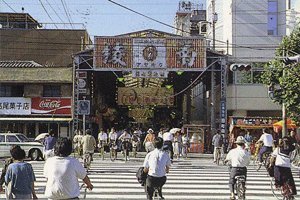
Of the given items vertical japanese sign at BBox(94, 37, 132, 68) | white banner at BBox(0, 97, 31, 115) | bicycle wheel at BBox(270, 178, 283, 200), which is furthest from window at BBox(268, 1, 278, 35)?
bicycle wheel at BBox(270, 178, 283, 200)

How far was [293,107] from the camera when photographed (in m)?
24.2

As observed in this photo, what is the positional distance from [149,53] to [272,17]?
1125 centimetres

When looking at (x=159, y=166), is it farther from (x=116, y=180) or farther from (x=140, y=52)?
(x=140, y=52)

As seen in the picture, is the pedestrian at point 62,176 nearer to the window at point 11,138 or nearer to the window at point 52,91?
the window at point 11,138

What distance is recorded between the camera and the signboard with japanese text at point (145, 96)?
4019cm

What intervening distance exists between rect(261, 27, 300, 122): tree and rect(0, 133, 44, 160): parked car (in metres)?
13.2

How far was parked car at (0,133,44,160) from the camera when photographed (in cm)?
2427

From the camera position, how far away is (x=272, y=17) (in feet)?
117

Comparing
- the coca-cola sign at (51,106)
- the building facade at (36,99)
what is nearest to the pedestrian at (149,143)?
the building facade at (36,99)

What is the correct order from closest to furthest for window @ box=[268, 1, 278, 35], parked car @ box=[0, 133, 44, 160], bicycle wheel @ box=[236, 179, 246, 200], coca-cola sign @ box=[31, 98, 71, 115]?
1. bicycle wheel @ box=[236, 179, 246, 200]
2. parked car @ box=[0, 133, 44, 160]
3. coca-cola sign @ box=[31, 98, 71, 115]
4. window @ box=[268, 1, 278, 35]

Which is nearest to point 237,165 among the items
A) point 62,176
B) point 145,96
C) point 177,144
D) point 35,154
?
point 62,176

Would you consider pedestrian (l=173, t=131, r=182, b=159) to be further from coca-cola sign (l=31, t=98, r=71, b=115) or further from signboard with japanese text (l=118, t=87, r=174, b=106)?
signboard with japanese text (l=118, t=87, r=174, b=106)

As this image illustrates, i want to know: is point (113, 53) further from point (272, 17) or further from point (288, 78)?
point (272, 17)

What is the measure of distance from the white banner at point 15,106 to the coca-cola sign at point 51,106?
1.42 feet
